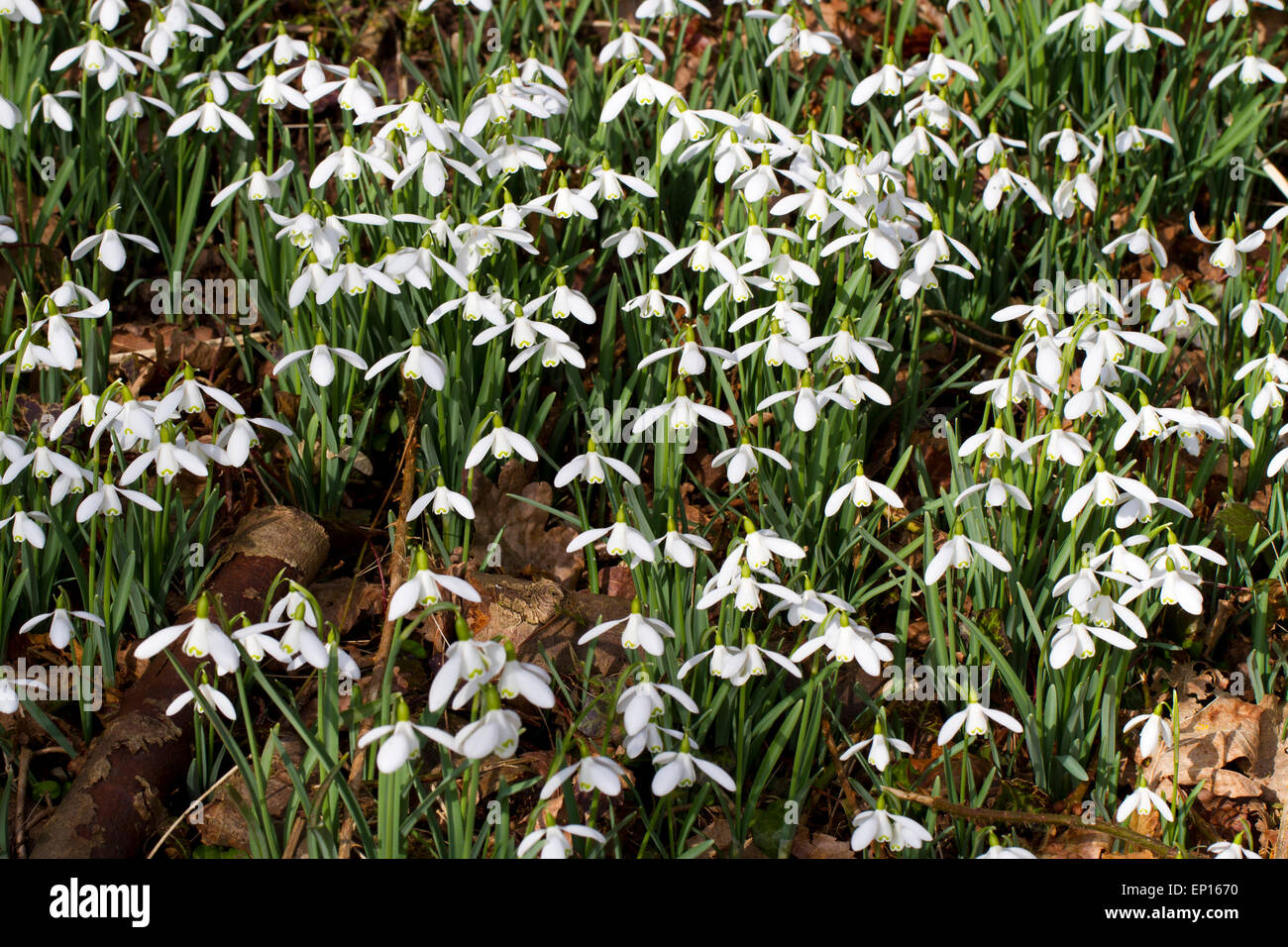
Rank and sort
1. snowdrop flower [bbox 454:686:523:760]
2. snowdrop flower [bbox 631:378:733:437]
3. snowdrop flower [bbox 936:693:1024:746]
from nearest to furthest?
1. snowdrop flower [bbox 454:686:523:760]
2. snowdrop flower [bbox 936:693:1024:746]
3. snowdrop flower [bbox 631:378:733:437]

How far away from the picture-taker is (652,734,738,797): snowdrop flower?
1.68 m

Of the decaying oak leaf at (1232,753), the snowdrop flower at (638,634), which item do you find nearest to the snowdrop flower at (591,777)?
the snowdrop flower at (638,634)

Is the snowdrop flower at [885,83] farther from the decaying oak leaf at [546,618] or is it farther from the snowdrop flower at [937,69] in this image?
the decaying oak leaf at [546,618]

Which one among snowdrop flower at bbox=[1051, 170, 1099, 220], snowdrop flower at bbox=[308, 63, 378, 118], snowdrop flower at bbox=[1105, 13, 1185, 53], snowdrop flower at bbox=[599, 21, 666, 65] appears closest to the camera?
snowdrop flower at bbox=[308, 63, 378, 118]

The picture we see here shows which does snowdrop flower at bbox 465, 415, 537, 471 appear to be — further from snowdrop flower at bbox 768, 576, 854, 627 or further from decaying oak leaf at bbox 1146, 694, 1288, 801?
decaying oak leaf at bbox 1146, 694, 1288, 801

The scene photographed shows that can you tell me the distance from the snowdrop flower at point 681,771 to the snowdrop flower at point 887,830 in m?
0.23

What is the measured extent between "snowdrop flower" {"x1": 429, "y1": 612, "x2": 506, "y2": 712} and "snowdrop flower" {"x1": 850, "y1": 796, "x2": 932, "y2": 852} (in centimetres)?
63

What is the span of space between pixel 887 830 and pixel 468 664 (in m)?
0.70

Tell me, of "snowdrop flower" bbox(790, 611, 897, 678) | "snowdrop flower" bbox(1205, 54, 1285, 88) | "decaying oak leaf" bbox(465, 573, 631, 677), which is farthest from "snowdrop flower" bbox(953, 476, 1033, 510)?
"snowdrop flower" bbox(1205, 54, 1285, 88)

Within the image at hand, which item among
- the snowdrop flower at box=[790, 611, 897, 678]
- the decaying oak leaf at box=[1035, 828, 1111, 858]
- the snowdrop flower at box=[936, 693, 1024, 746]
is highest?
the snowdrop flower at box=[790, 611, 897, 678]

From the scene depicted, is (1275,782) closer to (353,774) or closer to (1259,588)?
(1259,588)

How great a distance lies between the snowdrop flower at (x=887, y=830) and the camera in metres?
1.78

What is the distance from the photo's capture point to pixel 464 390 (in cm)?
259
